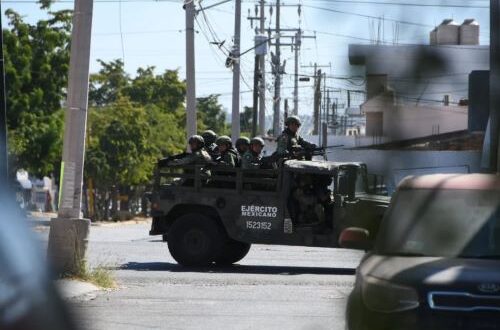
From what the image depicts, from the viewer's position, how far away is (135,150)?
173ft

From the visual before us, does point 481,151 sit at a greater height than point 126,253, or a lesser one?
greater

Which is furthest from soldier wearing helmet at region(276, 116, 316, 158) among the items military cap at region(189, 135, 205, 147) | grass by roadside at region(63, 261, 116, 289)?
grass by roadside at region(63, 261, 116, 289)

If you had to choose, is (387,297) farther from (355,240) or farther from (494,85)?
(494,85)

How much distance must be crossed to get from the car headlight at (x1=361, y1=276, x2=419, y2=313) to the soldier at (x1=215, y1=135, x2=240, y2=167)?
1079 cm

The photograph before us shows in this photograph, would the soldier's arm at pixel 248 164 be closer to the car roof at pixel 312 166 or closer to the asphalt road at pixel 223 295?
the car roof at pixel 312 166

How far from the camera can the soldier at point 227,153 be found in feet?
59.9

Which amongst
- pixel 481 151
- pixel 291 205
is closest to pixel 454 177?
pixel 481 151

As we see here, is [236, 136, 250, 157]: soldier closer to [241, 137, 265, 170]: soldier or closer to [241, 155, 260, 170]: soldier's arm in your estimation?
[241, 137, 265, 170]: soldier

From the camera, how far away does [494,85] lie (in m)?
6.22

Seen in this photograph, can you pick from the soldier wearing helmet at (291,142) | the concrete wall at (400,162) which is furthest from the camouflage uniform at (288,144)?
the concrete wall at (400,162)

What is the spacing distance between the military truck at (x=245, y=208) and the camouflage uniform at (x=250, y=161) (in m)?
0.22

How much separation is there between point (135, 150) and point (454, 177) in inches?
1801

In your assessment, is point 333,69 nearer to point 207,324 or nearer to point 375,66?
point 375,66

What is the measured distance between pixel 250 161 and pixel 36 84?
947 inches
